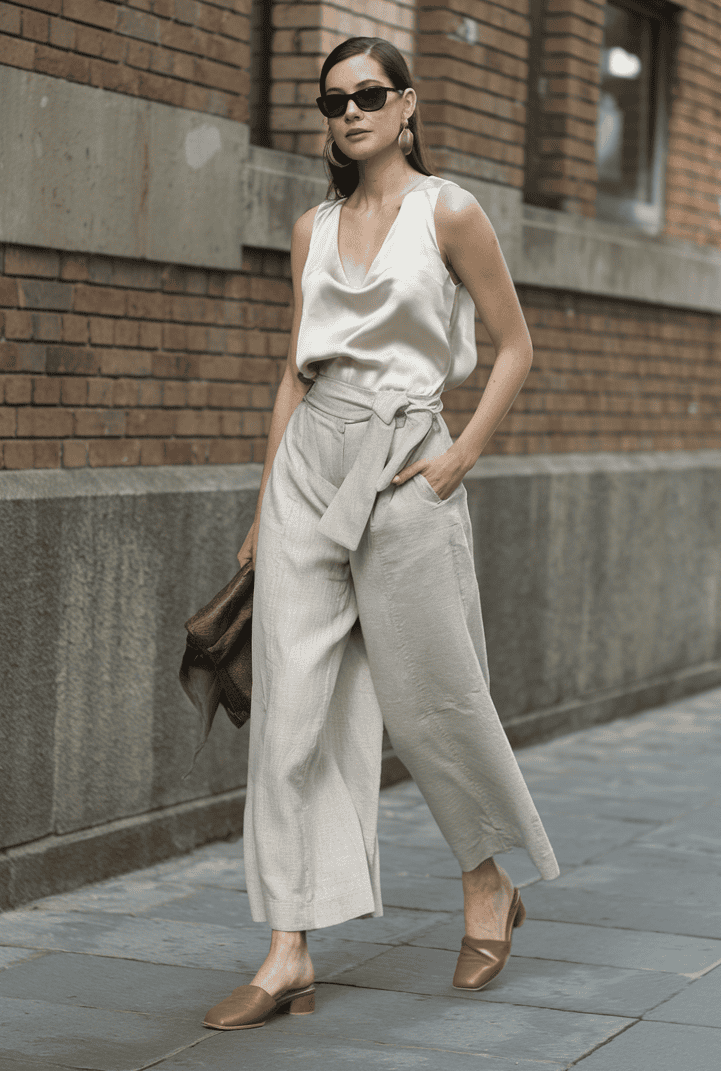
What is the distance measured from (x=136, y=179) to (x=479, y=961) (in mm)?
2460

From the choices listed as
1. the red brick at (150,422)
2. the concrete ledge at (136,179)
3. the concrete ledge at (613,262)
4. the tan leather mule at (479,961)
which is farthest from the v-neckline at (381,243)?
the concrete ledge at (613,262)

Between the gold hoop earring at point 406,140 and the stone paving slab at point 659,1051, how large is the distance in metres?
2.00

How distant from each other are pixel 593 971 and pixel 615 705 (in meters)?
4.13

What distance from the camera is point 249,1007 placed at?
368 centimetres

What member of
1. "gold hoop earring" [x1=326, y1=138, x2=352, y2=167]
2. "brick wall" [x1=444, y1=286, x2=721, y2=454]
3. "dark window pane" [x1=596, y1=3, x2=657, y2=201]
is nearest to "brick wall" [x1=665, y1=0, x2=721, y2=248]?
"dark window pane" [x1=596, y1=3, x2=657, y2=201]

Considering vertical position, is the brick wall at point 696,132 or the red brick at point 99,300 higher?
the brick wall at point 696,132

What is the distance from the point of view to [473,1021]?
3.76 meters

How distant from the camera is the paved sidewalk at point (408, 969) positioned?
3.54 metres

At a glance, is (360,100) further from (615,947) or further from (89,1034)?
A: (615,947)

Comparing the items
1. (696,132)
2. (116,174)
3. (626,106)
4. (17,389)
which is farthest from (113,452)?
(696,132)

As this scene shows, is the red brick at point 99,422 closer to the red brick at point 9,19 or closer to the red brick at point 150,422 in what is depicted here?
the red brick at point 150,422

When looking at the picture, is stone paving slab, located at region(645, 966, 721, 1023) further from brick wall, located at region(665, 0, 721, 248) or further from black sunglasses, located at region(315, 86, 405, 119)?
brick wall, located at region(665, 0, 721, 248)

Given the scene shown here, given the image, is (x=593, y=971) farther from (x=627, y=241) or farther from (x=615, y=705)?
(x=627, y=241)

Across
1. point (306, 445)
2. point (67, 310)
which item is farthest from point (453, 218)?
point (67, 310)
